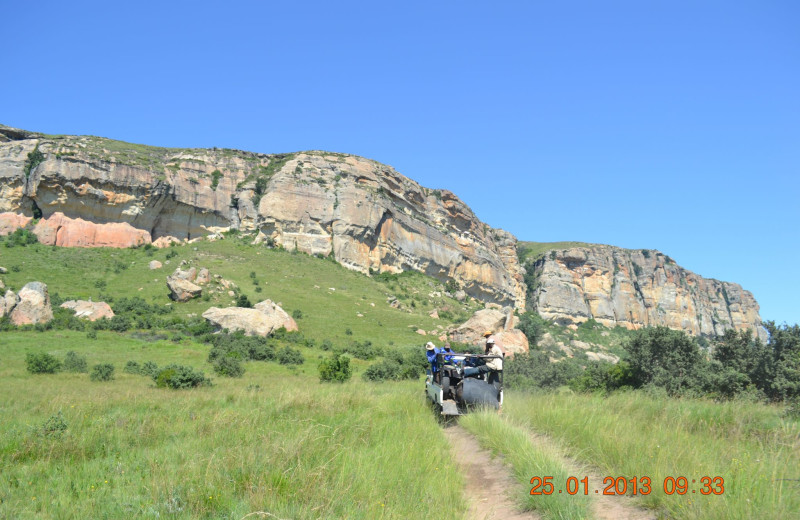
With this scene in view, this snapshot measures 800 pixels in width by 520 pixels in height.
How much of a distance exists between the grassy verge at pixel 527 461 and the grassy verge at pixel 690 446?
25.1 inches

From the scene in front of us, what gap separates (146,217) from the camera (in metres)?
63.4

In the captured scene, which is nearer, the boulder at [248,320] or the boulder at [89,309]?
the boulder at [248,320]

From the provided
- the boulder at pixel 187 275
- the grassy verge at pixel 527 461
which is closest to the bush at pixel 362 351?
the boulder at pixel 187 275

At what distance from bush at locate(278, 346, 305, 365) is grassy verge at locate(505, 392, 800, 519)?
68.5ft

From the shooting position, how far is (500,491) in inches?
209

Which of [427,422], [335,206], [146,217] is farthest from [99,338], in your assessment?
[335,206]

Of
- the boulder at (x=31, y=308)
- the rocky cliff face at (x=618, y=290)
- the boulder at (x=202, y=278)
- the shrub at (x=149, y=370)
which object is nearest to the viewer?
the shrub at (x=149, y=370)

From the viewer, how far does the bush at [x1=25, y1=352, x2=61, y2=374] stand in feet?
67.1

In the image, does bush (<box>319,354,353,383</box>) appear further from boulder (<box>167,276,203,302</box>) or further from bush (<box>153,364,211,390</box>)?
boulder (<box>167,276,203,302</box>)

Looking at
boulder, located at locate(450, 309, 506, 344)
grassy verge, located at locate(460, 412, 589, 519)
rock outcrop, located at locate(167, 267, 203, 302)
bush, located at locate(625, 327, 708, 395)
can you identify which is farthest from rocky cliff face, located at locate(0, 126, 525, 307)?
grassy verge, located at locate(460, 412, 589, 519)

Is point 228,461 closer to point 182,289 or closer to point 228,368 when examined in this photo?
point 228,368

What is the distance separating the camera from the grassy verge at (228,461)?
4133mm
